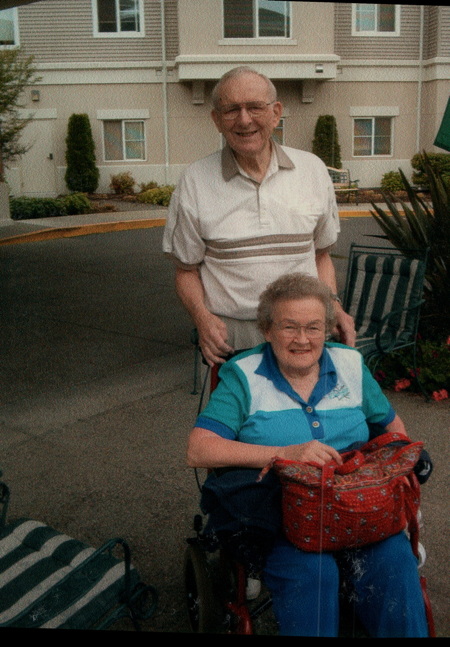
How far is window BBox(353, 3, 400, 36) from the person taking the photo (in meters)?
2.54

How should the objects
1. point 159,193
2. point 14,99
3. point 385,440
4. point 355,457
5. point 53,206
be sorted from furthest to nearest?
point 14,99, point 53,206, point 159,193, point 385,440, point 355,457

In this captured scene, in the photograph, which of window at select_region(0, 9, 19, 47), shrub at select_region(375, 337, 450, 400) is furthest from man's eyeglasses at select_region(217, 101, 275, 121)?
shrub at select_region(375, 337, 450, 400)

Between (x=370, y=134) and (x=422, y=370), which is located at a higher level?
(x=370, y=134)

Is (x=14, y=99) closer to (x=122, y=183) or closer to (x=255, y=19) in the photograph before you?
(x=122, y=183)

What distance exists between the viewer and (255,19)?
2.89 m

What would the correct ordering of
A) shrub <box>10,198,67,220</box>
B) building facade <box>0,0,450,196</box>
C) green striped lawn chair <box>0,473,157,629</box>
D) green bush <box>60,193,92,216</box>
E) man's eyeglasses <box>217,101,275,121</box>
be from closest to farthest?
green striped lawn chair <box>0,473,157,629</box> < man's eyeglasses <box>217,101,275,121</box> < building facade <box>0,0,450,196</box> < green bush <box>60,193,92,216</box> < shrub <box>10,198,67,220</box>

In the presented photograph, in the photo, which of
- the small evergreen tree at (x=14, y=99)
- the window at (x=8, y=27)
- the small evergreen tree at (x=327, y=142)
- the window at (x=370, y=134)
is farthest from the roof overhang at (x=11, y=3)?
the window at (x=370, y=134)

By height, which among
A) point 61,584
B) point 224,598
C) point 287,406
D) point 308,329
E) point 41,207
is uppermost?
point 41,207

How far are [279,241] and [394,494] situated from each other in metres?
0.92

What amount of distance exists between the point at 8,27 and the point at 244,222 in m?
1.97

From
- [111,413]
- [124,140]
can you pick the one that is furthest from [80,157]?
[111,413]

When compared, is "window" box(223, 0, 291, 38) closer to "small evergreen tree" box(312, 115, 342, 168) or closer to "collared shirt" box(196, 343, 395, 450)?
"small evergreen tree" box(312, 115, 342, 168)

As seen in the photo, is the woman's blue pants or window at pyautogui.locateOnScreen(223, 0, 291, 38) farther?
window at pyautogui.locateOnScreen(223, 0, 291, 38)

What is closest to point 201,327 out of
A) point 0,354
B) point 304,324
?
point 304,324
